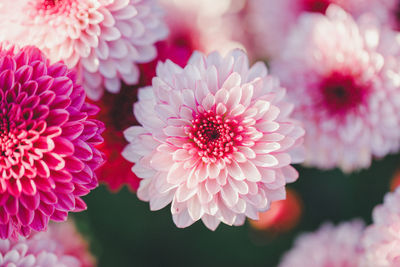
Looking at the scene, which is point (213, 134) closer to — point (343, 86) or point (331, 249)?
point (343, 86)

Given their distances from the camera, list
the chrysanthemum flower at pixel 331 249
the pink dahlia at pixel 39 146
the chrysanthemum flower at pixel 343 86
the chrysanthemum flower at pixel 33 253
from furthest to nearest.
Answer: the chrysanthemum flower at pixel 331 249, the chrysanthemum flower at pixel 343 86, the chrysanthemum flower at pixel 33 253, the pink dahlia at pixel 39 146

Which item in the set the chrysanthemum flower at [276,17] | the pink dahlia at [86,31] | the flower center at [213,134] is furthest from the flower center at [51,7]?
the chrysanthemum flower at [276,17]

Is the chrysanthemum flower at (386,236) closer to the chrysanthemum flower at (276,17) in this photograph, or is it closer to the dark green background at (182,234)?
the dark green background at (182,234)

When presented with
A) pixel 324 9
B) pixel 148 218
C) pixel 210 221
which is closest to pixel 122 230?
pixel 148 218

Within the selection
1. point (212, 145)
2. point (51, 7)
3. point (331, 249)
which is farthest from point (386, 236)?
point (51, 7)

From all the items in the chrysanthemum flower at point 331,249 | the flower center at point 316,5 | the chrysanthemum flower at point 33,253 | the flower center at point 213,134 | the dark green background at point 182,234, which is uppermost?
the flower center at point 316,5

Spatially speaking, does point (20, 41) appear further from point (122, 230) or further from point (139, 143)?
point (122, 230)

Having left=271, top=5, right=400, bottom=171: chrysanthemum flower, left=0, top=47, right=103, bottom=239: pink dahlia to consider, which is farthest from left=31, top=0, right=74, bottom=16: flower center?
left=271, top=5, right=400, bottom=171: chrysanthemum flower
